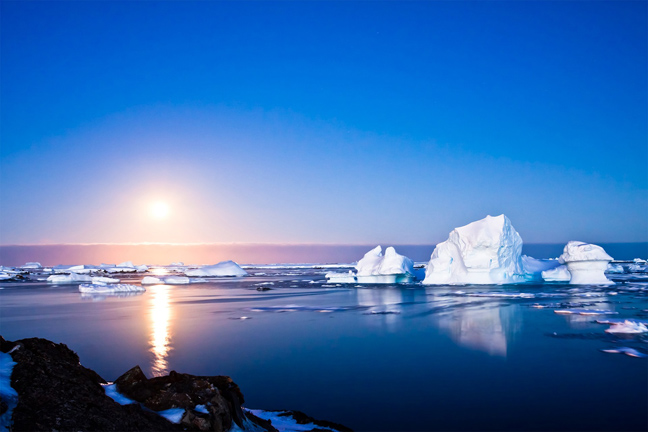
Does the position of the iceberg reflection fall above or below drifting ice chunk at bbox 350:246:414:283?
below

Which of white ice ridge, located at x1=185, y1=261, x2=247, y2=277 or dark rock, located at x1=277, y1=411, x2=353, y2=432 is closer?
dark rock, located at x1=277, y1=411, x2=353, y2=432

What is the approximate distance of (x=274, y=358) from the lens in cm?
886

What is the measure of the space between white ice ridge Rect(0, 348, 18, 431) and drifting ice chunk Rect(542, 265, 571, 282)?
30532 millimetres

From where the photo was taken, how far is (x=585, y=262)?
25266mm

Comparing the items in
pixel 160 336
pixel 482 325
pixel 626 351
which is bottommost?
pixel 160 336

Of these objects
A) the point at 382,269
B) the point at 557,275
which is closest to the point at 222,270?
the point at 382,269

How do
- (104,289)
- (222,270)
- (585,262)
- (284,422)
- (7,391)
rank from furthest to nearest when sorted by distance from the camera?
(222,270) → (104,289) → (585,262) → (284,422) → (7,391)

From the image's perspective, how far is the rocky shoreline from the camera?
3088 millimetres

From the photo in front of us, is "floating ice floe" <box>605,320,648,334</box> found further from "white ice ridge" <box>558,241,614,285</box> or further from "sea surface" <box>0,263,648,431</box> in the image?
"white ice ridge" <box>558,241,614,285</box>

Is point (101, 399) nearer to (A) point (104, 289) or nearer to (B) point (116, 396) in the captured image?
(B) point (116, 396)

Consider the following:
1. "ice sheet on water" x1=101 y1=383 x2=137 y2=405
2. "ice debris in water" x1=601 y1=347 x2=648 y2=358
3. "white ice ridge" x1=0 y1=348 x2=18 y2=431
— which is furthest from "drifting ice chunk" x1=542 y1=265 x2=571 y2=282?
"white ice ridge" x1=0 y1=348 x2=18 y2=431

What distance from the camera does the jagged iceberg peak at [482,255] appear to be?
24.7 meters

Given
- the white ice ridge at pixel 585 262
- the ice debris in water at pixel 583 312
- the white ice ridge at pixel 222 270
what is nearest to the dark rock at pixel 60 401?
the ice debris in water at pixel 583 312

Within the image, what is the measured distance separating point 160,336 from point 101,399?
29.2ft
